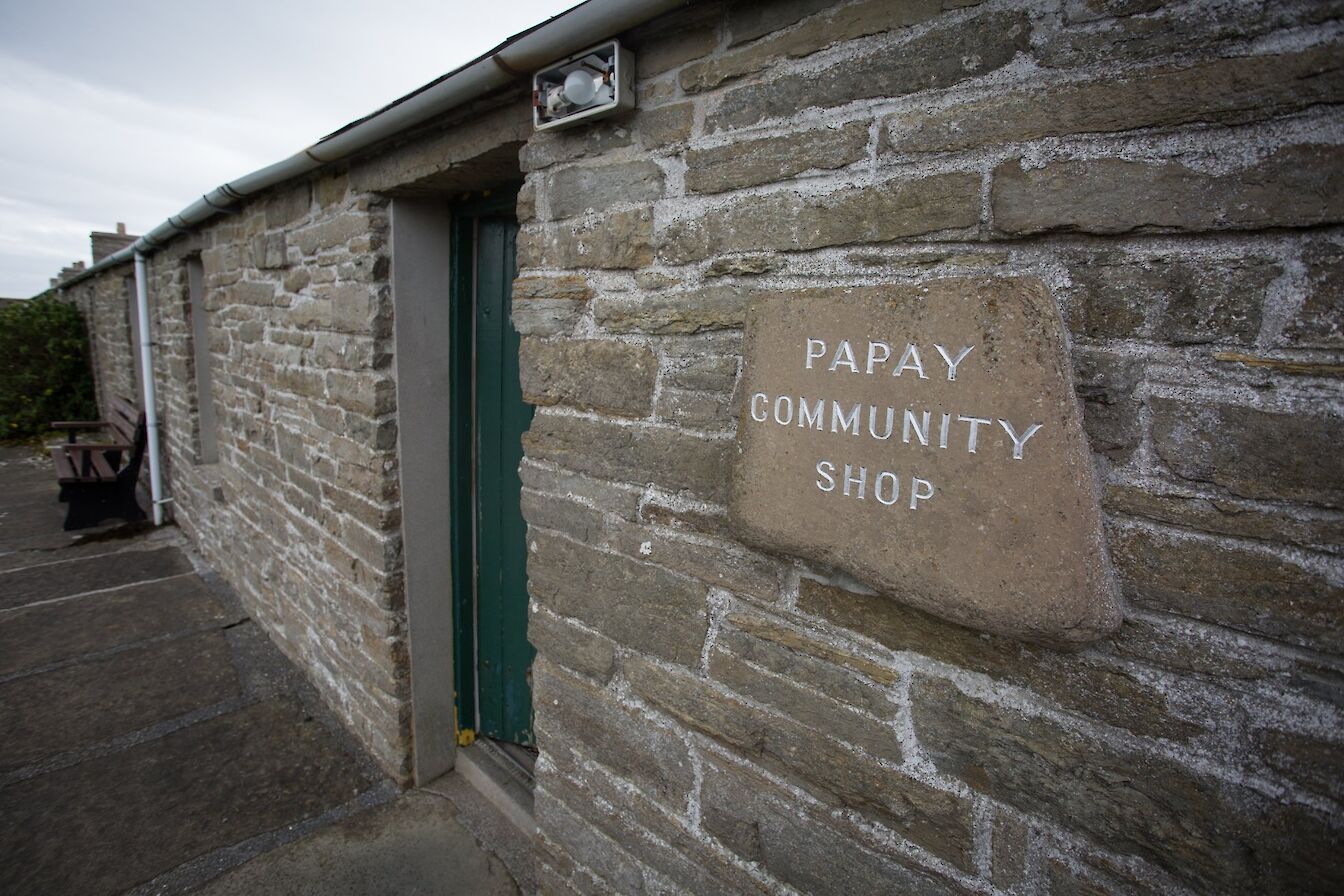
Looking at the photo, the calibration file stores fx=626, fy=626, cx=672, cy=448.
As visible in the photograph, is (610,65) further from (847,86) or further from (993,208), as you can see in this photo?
(993,208)

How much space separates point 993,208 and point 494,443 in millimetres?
2219

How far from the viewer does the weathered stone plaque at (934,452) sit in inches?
34.9

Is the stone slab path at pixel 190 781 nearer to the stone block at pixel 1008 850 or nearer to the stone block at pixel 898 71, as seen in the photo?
the stone block at pixel 1008 850

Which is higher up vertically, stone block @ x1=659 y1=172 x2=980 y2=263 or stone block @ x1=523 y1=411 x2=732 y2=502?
stone block @ x1=659 y1=172 x2=980 y2=263

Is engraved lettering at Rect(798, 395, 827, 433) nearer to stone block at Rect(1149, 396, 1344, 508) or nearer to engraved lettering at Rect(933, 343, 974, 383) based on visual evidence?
engraved lettering at Rect(933, 343, 974, 383)

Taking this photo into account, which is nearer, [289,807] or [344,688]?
[289,807]

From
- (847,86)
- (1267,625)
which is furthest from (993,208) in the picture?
(1267,625)

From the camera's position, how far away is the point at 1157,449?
2.99 feet

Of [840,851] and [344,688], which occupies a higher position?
[840,851]

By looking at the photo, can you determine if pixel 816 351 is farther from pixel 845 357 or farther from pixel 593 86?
pixel 593 86

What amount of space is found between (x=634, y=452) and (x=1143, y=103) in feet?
3.67

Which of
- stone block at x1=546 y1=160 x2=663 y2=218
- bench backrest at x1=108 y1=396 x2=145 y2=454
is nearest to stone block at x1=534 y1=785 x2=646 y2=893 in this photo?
stone block at x1=546 y1=160 x2=663 y2=218

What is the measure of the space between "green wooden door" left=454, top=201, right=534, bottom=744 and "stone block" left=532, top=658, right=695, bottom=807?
3.14 ft

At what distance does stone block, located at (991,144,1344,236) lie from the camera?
78cm
